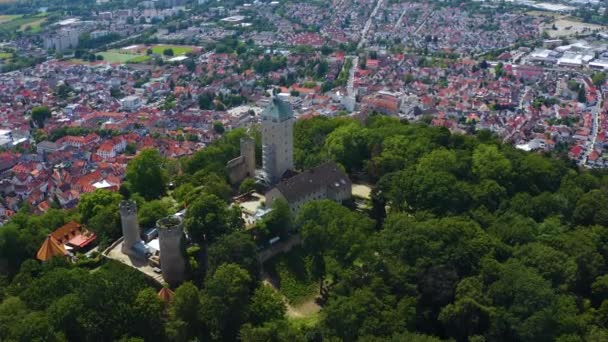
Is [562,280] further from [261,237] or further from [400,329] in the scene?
[261,237]

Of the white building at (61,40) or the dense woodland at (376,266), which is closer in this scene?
the dense woodland at (376,266)

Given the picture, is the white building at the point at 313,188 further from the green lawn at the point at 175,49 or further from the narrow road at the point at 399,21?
the narrow road at the point at 399,21

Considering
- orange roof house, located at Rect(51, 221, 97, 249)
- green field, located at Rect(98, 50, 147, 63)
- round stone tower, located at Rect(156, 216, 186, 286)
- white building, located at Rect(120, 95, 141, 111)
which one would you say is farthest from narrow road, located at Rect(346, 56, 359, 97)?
round stone tower, located at Rect(156, 216, 186, 286)

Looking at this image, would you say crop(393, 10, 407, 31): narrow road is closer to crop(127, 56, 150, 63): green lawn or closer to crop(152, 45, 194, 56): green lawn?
crop(152, 45, 194, 56): green lawn

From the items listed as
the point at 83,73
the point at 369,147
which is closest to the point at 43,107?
the point at 83,73

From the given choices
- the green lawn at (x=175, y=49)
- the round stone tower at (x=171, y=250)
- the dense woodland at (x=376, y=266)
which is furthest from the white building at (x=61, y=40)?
the round stone tower at (x=171, y=250)

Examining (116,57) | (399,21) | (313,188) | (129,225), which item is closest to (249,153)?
(313,188)
